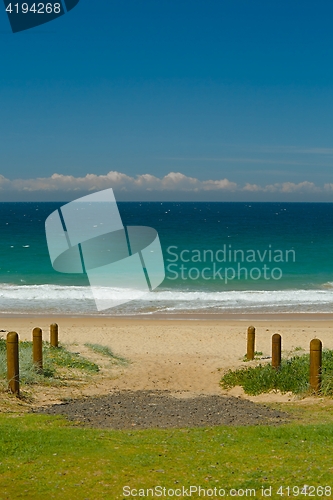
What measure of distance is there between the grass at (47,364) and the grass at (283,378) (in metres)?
3.73

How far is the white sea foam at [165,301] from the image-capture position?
29.4 m

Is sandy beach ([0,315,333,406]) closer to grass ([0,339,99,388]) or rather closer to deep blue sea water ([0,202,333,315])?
grass ([0,339,99,388])

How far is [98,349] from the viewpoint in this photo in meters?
16.7

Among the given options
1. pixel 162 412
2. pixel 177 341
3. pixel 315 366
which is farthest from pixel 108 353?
pixel 315 366

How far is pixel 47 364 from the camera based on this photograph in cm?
1363

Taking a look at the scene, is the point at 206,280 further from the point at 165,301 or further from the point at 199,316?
the point at 199,316

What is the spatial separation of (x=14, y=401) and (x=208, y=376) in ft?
18.5

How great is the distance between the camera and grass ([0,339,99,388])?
11.9 meters

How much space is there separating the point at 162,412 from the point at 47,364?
191 inches

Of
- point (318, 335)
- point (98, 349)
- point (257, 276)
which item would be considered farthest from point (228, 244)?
point (98, 349)

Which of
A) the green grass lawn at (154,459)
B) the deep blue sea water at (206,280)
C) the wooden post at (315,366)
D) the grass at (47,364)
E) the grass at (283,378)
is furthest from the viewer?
the deep blue sea water at (206,280)

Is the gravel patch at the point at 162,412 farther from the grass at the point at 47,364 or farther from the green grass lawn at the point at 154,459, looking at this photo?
the grass at the point at 47,364

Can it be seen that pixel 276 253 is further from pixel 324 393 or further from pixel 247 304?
pixel 324 393

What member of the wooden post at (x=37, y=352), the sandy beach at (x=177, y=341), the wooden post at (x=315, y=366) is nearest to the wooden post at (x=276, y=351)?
the sandy beach at (x=177, y=341)
